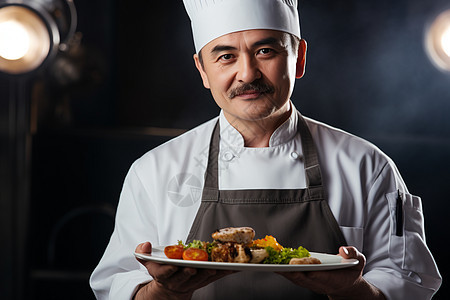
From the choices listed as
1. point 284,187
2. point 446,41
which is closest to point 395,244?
point 284,187

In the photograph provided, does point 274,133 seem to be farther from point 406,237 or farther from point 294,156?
point 406,237

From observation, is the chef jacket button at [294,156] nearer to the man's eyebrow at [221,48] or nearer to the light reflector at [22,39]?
the man's eyebrow at [221,48]

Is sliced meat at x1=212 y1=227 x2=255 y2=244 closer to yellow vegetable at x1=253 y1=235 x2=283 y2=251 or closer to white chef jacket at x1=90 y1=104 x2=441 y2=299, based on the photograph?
yellow vegetable at x1=253 y1=235 x2=283 y2=251

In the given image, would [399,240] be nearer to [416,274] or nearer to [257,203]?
[416,274]

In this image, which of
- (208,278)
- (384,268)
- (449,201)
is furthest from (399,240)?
(449,201)

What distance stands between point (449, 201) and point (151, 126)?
196 cm

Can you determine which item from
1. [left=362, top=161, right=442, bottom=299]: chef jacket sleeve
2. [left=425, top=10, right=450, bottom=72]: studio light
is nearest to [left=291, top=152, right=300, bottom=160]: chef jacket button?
[left=362, top=161, right=442, bottom=299]: chef jacket sleeve

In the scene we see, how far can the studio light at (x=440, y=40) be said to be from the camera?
10.3ft

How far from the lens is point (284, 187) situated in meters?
1.83

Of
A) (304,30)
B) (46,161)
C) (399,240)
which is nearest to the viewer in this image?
(399,240)

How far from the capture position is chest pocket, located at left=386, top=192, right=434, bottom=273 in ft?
5.77

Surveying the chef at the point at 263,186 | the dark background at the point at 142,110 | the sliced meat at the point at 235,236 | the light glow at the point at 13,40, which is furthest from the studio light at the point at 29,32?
the sliced meat at the point at 235,236

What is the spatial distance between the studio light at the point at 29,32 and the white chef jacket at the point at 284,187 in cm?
106

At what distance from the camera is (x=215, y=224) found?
177cm
